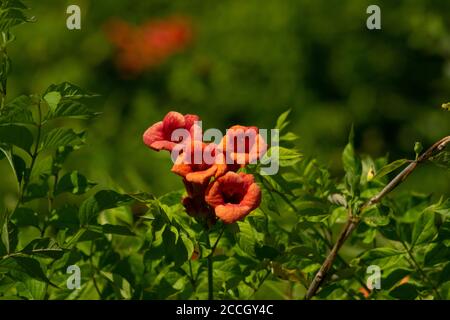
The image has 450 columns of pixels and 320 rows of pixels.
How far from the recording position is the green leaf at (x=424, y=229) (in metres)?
1.79

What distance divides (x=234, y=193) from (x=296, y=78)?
3419 mm

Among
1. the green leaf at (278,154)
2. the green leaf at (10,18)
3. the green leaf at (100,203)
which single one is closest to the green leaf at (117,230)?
the green leaf at (100,203)

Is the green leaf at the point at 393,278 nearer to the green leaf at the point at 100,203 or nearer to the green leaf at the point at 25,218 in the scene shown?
the green leaf at the point at 100,203

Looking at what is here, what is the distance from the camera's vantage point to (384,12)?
5.02 meters

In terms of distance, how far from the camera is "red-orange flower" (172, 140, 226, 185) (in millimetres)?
1594

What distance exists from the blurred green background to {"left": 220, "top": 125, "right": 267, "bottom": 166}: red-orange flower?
9.81 ft

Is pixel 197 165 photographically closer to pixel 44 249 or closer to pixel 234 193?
pixel 234 193

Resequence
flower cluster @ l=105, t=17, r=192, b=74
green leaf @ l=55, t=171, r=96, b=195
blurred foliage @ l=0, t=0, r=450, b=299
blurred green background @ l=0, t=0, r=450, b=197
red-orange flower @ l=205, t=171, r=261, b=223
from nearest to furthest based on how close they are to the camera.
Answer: red-orange flower @ l=205, t=171, r=261, b=223 → green leaf @ l=55, t=171, r=96, b=195 → blurred foliage @ l=0, t=0, r=450, b=299 → blurred green background @ l=0, t=0, r=450, b=197 → flower cluster @ l=105, t=17, r=192, b=74

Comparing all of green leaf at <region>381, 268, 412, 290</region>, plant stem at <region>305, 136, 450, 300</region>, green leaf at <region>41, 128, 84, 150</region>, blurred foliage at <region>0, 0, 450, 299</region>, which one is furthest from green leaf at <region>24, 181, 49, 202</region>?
blurred foliage at <region>0, 0, 450, 299</region>

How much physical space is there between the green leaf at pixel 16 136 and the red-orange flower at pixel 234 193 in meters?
0.37

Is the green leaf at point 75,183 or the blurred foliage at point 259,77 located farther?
the blurred foliage at point 259,77

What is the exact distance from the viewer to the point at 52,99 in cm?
167

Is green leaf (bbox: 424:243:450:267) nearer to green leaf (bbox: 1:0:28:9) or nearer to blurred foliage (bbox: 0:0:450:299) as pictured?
green leaf (bbox: 1:0:28:9)
